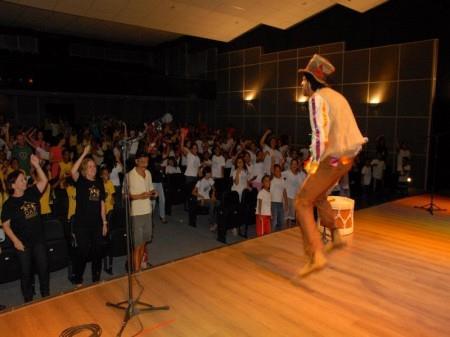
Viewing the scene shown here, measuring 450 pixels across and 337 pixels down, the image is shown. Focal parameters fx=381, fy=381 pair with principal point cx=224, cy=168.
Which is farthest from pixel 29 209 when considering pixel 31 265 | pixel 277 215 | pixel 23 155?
pixel 23 155

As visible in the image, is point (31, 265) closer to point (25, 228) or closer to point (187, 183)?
point (25, 228)

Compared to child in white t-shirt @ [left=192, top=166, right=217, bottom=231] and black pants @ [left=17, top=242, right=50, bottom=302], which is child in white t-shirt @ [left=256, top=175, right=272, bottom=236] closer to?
child in white t-shirt @ [left=192, top=166, right=217, bottom=231]

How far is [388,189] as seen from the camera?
36.8 feet

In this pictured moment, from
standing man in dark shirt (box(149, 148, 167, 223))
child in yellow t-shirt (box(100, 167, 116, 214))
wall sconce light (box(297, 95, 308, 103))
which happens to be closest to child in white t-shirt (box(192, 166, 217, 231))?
standing man in dark shirt (box(149, 148, 167, 223))

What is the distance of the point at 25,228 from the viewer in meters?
4.11

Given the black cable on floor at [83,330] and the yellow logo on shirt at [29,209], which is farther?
the yellow logo on shirt at [29,209]

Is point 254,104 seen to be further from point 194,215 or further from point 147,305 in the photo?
point 147,305

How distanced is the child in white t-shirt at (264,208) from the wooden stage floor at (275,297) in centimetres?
159

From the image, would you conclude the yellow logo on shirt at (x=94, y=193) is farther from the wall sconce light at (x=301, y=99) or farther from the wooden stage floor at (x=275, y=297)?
the wall sconce light at (x=301, y=99)

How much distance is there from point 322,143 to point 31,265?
341 centimetres

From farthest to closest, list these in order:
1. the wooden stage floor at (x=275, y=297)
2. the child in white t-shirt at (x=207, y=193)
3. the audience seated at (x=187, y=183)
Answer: the child in white t-shirt at (x=207, y=193)
the audience seated at (x=187, y=183)
the wooden stage floor at (x=275, y=297)

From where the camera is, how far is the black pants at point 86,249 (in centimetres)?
468

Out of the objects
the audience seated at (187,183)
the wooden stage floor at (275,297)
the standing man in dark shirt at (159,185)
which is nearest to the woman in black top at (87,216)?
the audience seated at (187,183)

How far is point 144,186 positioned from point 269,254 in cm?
185
